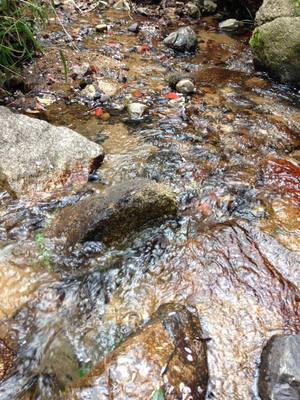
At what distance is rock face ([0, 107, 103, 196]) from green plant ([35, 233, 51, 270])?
1.82 ft

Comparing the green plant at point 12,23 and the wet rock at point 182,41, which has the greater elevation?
the green plant at point 12,23

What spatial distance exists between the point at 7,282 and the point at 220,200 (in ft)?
6.85

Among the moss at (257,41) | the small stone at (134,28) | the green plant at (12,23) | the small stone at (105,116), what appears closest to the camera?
the green plant at (12,23)

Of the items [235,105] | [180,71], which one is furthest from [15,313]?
[180,71]

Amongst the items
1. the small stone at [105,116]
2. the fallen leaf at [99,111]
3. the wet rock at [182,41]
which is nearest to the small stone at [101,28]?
the wet rock at [182,41]

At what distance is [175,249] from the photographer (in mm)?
3338

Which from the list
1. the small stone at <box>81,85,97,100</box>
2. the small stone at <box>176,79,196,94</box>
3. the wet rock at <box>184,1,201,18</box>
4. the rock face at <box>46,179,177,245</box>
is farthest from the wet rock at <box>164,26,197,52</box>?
the rock face at <box>46,179,177,245</box>

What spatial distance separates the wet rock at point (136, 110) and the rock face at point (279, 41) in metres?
2.37

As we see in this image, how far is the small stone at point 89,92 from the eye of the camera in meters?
5.47

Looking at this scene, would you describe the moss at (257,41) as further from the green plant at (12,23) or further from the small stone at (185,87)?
the green plant at (12,23)

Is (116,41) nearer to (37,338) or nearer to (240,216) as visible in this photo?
(240,216)

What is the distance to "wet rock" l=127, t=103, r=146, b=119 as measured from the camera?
5.13 meters

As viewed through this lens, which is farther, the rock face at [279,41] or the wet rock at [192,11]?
the wet rock at [192,11]

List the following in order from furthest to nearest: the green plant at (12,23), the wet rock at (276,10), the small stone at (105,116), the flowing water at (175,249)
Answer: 1. the wet rock at (276,10)
2. the small stone at (105,116)
3. the green plant at (12,23)
4. the flowing water at (175,249)
